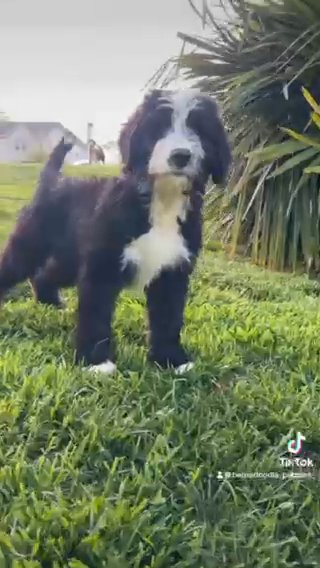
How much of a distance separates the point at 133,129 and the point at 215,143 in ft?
0.48

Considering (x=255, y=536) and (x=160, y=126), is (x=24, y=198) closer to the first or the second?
(x=160, y=126)

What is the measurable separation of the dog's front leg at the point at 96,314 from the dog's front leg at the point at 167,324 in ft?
0.35

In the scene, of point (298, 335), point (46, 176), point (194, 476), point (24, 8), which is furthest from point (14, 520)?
point (24, 8)

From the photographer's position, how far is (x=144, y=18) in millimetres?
1636

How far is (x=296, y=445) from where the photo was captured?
118 cm

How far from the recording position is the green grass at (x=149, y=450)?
3.01 ft

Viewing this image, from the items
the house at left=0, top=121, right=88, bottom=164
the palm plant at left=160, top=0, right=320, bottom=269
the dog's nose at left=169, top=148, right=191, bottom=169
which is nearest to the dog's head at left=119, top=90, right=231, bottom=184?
the dog's nose at left=169, top=148, right=191, bottom=169

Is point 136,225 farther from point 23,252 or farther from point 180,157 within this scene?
point 23,252

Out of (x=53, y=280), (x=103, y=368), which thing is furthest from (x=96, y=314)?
(x=53, y=280)

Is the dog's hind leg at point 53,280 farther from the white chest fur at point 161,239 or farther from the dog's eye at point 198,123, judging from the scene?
the dog's eye at point 198,123

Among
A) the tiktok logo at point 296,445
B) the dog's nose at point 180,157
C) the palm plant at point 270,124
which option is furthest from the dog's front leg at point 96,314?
the palm plant at point 270,124

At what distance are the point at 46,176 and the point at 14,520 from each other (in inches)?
28.2

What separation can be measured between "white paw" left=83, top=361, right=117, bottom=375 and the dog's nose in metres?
0.38

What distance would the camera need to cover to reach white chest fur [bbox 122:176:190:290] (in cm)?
125
